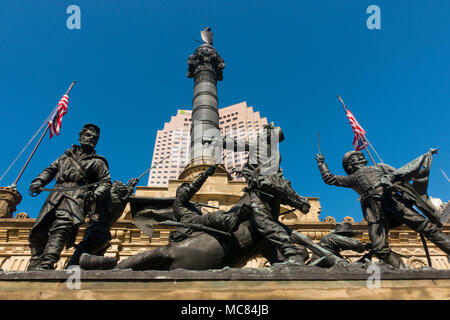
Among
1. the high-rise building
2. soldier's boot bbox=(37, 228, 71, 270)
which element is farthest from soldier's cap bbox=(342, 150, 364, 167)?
the high-rise building

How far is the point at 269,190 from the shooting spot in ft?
14.4

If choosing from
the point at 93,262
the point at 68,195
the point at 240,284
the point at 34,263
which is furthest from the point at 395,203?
the point at 34,263

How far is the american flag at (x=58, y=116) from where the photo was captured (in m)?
12.7

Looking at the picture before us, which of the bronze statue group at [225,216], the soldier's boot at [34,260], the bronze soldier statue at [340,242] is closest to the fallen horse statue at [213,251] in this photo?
the bronze statue group at [225,216]

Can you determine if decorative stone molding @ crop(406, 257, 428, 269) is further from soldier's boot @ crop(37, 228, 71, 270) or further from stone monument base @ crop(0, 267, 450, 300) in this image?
soldier's boot @ crop(37, 228, 71, 270)

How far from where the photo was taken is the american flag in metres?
12.7

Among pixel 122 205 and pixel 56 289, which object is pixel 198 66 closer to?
pixel 122 205

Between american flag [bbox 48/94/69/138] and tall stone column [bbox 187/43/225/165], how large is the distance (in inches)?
233

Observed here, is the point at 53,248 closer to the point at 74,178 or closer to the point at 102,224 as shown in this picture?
the point at 102,224

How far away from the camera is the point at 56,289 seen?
2916 millimetres

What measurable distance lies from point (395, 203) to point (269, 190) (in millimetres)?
1992
